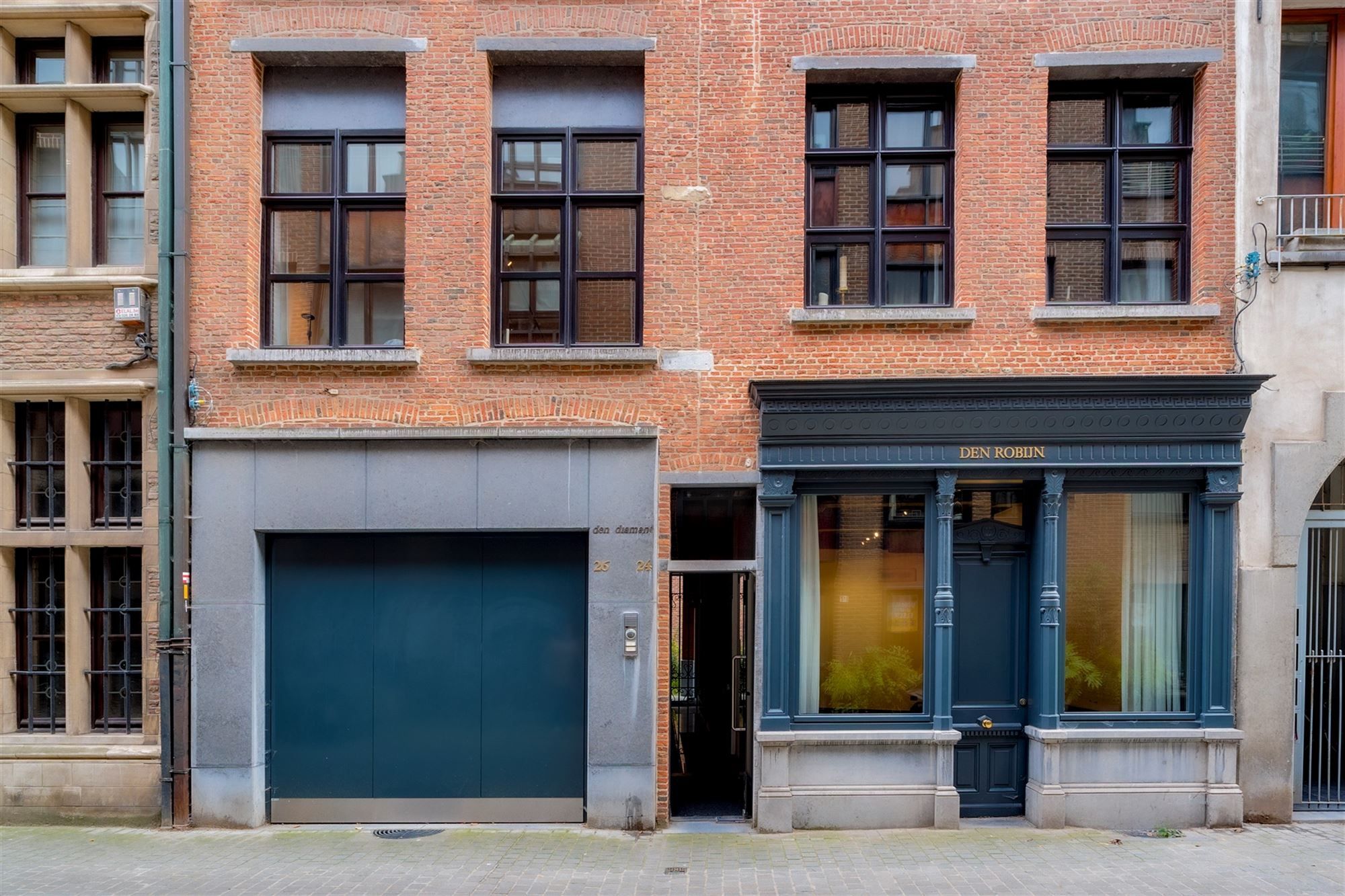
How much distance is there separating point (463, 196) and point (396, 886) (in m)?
6.49

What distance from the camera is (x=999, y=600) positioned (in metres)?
8.76

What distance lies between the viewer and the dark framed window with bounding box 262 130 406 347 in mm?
8977

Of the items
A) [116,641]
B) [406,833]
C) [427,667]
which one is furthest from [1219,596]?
[116,641]

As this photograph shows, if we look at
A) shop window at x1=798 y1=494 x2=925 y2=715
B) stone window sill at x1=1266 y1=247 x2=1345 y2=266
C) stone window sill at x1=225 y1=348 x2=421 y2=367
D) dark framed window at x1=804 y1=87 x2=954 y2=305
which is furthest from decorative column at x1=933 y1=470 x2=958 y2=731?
stone window sill at x1=225 y1=348 x2=421 y2=367

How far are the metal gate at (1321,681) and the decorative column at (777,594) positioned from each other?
532cm

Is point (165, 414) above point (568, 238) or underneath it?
underneath

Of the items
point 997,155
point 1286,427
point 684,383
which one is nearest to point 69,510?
point 684,383

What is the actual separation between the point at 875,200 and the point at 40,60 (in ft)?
30.1

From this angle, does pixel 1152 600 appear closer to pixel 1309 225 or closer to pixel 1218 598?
pixel 1218 598

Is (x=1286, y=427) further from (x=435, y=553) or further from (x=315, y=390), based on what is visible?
(x=315, y=390)

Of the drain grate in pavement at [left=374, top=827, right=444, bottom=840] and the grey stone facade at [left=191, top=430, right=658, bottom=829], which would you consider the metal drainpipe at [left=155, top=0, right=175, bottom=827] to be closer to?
the grey stone facade at [left=191, top=430, right=658, bottom=829]

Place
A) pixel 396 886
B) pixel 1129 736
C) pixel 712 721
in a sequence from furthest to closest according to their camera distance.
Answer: pixel 712 721, pixel 1129 736, pixel 396 886

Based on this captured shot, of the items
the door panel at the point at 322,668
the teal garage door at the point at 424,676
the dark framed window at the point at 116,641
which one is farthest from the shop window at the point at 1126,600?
the dark framed window at the point at 116,641

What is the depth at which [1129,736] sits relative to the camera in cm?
833
